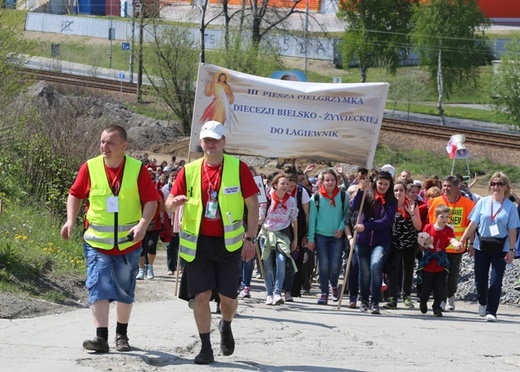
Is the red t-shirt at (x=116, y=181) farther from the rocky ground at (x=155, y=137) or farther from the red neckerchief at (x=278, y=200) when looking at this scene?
the rocky ground at (x=155, y=137)

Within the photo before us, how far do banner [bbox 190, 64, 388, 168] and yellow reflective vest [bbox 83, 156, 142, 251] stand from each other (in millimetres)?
5083

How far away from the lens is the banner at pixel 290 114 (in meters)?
15.0

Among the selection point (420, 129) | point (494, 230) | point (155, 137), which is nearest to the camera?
point (494, 230)

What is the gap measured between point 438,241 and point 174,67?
37813 mm

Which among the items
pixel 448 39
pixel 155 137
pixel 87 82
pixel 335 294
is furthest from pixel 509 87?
pixel 335 294

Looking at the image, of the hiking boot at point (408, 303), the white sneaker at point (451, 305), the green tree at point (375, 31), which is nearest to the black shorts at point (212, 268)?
the hiking boot at point (408, 303)

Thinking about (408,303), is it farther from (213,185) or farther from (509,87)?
(509,87)

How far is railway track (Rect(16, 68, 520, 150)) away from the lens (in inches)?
1864

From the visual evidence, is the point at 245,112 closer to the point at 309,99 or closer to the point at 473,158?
the point at 309,99

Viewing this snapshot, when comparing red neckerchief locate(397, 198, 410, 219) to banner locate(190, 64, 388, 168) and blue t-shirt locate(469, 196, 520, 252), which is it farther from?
blue t-shirt locate(469, 196, 520, 252)

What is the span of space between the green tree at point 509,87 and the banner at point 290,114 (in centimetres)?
4201

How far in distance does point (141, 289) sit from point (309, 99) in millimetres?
3376

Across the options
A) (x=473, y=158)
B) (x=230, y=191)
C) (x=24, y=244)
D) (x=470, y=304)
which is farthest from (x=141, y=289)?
(x=473, y=158)

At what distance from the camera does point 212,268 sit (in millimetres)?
9617
